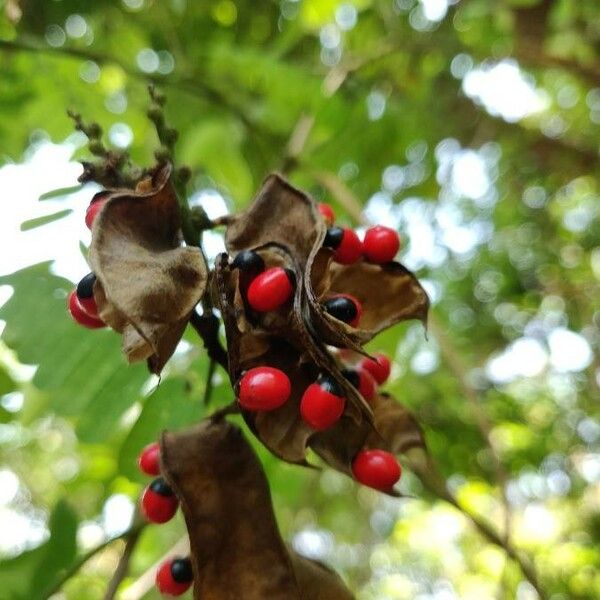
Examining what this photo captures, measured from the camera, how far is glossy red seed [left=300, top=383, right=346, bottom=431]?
1.31 meters

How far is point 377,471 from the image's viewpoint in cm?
144

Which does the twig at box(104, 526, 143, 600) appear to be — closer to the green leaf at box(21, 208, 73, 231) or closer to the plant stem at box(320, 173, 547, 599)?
the plant stem at box(320, 173, 547, 599)

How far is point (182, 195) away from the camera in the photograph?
151 centimetres

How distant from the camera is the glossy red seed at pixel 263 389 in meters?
1.29

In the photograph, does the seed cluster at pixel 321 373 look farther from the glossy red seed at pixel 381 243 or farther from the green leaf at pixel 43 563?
the green leaf at pixel 43 563

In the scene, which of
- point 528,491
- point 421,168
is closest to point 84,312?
point 421,168

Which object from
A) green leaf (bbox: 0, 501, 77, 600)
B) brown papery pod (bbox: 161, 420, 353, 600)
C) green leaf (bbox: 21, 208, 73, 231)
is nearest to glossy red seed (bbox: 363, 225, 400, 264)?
brown papery pod (bbox: 161, 420, 353, 600)

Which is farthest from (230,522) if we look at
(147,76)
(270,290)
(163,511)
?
(147,76)

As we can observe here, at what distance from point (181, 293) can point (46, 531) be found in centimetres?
110

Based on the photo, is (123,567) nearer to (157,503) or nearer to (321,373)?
(157,503)

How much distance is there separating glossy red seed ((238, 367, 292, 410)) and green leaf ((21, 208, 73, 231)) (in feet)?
2.82

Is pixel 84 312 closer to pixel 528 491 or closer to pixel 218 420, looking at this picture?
pixel 218 420

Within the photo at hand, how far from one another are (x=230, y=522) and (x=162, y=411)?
0.62 m

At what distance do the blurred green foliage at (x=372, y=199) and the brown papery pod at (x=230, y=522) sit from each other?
19.3 inches
